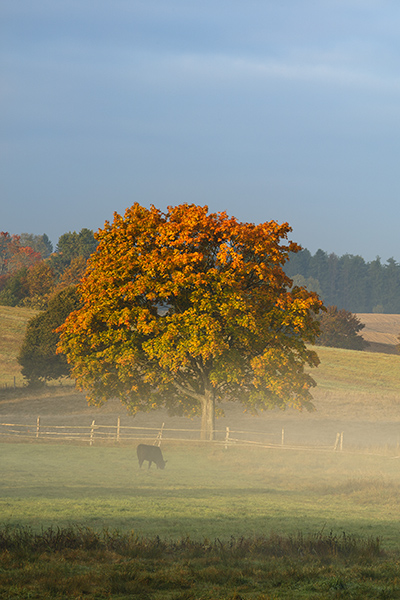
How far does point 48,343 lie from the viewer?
55.1 meters

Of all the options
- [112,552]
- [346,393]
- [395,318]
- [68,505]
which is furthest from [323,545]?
[395,318]

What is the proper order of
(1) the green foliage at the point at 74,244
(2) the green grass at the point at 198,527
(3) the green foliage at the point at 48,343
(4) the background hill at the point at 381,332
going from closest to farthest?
(2) the green grass at the point at 198,527 < (3) the green foliage at the point at 48,343 < (4) the background hill at the point at 381,332 < (1) the green foliage at the point at 74,244

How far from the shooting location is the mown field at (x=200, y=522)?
9508 mm

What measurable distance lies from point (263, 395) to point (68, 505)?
1728cm

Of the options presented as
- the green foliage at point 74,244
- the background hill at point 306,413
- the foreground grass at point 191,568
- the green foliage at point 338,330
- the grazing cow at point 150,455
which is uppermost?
the green foliage at point 74,244

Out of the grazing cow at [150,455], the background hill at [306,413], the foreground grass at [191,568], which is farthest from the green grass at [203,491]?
the background hill at [306,413]

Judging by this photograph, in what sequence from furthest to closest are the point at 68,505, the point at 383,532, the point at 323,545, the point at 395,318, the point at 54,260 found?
the point at 395,318 < the point at 54,260 < the point at 68,505 < the point at 383,532 < the point at 323,545

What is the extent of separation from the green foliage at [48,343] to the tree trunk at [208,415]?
2333 centimetres

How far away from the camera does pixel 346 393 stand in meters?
57.8

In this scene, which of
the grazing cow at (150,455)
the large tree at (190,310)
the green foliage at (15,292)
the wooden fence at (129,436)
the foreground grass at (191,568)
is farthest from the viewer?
the green foliage at (15,292)

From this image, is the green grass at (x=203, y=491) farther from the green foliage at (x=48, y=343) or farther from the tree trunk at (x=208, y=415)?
the green foliage at (x=48, y=343)

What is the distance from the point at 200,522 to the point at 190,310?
16.8 m

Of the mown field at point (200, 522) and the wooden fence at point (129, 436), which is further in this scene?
the wooden fence at point (129, 436)

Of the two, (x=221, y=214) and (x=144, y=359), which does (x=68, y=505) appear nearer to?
(x=144, y=359)
